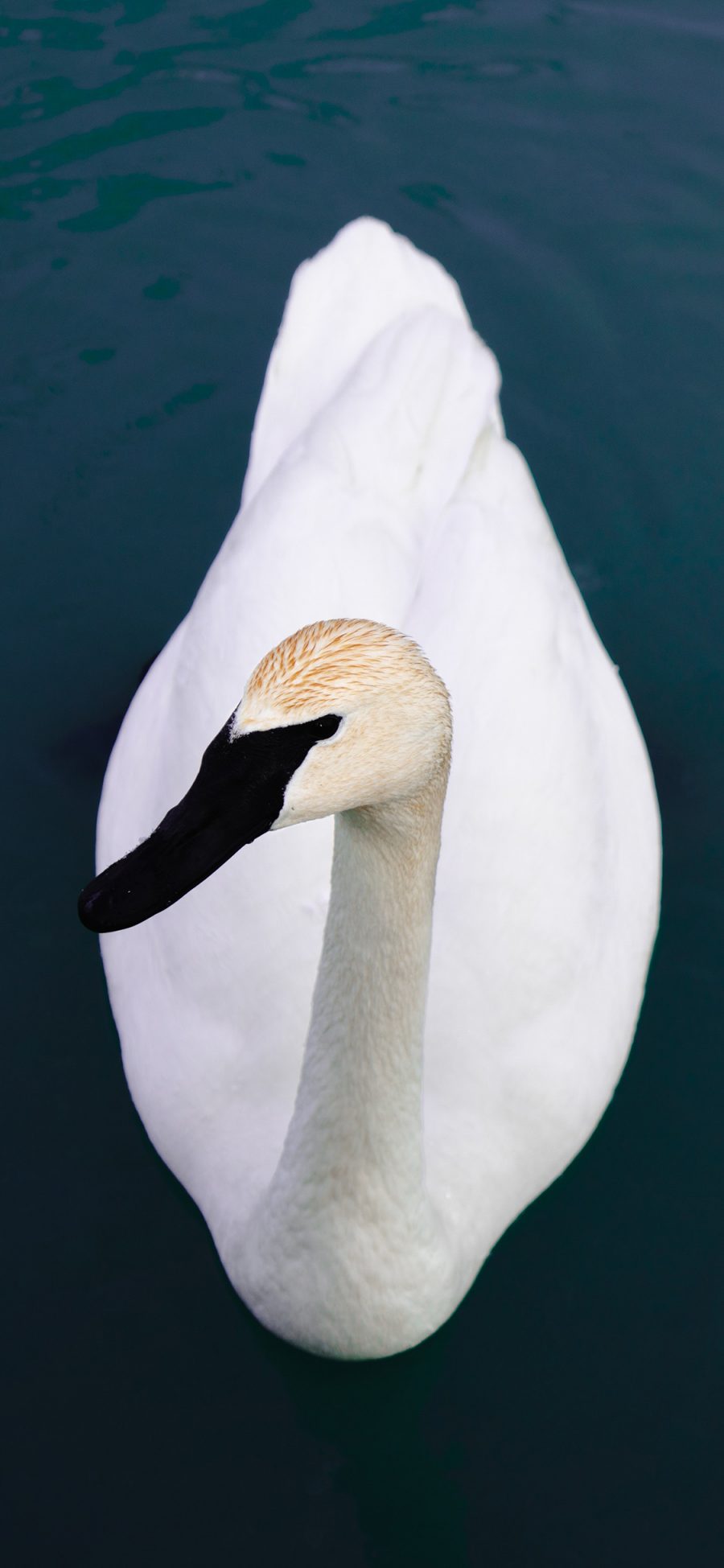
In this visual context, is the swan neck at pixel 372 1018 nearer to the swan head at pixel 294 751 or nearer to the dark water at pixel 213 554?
the swan head at pixel 294 751

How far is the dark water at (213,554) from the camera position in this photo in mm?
4004

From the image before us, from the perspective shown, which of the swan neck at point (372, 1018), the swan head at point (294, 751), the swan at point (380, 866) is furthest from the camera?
the swan neck at point (372, 1018)

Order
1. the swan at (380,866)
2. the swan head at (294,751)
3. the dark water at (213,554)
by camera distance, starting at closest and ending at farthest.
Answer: the swan head at (294,751) → the swan at (380,866) → the dark water at (213,554)

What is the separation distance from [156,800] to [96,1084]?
0.86 meters

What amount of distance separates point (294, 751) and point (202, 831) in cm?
21

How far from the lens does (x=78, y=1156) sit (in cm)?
461

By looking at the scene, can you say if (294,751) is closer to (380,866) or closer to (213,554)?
(380,866)

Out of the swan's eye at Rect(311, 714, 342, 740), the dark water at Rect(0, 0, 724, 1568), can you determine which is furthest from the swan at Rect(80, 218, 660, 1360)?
the dark water at Rect(0, 0, 724, 1568)

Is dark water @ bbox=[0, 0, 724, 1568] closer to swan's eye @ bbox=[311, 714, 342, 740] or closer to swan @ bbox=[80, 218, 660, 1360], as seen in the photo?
swan @ bbox=[80, 218, 660, 1360]

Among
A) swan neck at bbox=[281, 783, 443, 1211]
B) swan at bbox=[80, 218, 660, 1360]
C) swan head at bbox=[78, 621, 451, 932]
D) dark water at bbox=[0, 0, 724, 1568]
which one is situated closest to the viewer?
swan head at bbox=[78, 621, 451, 932]

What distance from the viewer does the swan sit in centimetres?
274

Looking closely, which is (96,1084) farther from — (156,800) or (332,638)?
(332,638)

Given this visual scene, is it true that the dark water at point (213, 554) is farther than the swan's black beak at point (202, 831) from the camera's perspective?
Yes

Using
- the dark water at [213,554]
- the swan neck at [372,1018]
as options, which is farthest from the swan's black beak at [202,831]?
the dark water at [213,554]
